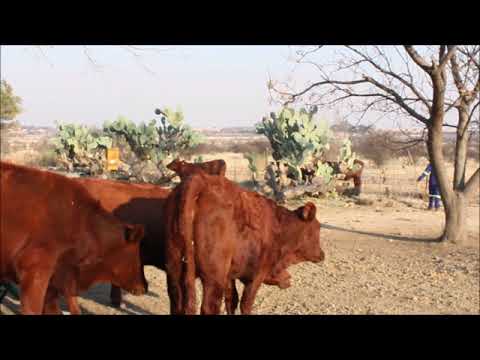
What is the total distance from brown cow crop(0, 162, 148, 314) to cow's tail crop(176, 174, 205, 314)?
63 cm

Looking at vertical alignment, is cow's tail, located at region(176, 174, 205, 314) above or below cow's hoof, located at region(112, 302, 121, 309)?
above

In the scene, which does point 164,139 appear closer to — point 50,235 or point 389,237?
point 389,237

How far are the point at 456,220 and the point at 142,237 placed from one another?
31.4ft

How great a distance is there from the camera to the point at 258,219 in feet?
21.2

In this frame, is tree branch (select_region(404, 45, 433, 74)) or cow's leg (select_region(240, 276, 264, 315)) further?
tree branch (select_region(404, 45, 433, 74))

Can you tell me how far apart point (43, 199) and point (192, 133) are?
71.6 feet

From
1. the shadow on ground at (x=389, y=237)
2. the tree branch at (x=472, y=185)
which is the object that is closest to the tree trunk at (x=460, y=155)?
the tree branch at (x=472, y=185)

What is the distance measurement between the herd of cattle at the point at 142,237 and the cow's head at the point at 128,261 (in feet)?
0.03

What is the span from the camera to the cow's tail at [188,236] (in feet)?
17.8

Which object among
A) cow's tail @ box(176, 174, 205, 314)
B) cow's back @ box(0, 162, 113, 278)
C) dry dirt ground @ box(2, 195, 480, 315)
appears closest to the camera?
cow's back @ box(0, 162, 113, 278)

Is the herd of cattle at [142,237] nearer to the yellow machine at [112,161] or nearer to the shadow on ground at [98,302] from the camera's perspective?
the shadow on ground at [98,302]

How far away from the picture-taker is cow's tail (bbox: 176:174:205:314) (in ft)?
17.8

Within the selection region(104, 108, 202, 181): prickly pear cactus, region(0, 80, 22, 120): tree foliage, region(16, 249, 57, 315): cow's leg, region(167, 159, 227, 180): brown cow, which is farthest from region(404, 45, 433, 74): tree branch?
region(0, 80, 22, 120): tree foliage

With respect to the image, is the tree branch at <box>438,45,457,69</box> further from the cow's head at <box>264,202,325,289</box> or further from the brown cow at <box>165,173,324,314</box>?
the brown cow at <box>165,173,324,314</box>
